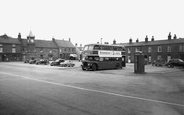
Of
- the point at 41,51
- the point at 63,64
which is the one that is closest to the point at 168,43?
the point at 63,64

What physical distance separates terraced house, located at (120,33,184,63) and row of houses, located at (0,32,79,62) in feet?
127

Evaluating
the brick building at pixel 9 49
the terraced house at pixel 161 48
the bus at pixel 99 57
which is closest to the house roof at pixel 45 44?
the brick building at pixel 9 49

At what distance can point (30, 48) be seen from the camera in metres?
78.1

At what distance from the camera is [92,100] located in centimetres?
762

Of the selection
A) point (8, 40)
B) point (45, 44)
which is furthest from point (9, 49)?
point (45, 44)

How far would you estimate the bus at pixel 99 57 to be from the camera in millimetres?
25766

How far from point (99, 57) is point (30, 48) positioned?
59.9 meters

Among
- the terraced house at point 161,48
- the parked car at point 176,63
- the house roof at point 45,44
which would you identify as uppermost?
the house roof at point 45,44

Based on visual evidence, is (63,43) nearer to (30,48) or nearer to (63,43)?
(63,43)

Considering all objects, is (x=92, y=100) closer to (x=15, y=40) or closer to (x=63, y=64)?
(x=63, y=64)

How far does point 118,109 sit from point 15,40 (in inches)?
Answer: 3118

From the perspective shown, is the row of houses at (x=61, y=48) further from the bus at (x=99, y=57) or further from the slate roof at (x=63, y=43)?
the bus at (x=99, y=57)

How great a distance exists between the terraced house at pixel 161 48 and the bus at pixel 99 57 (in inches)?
931

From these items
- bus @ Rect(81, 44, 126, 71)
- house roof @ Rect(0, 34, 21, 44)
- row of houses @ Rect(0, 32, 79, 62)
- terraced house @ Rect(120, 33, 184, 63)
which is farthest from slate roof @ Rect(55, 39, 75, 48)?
bus @ Rect(81, 44, 126, 71)
